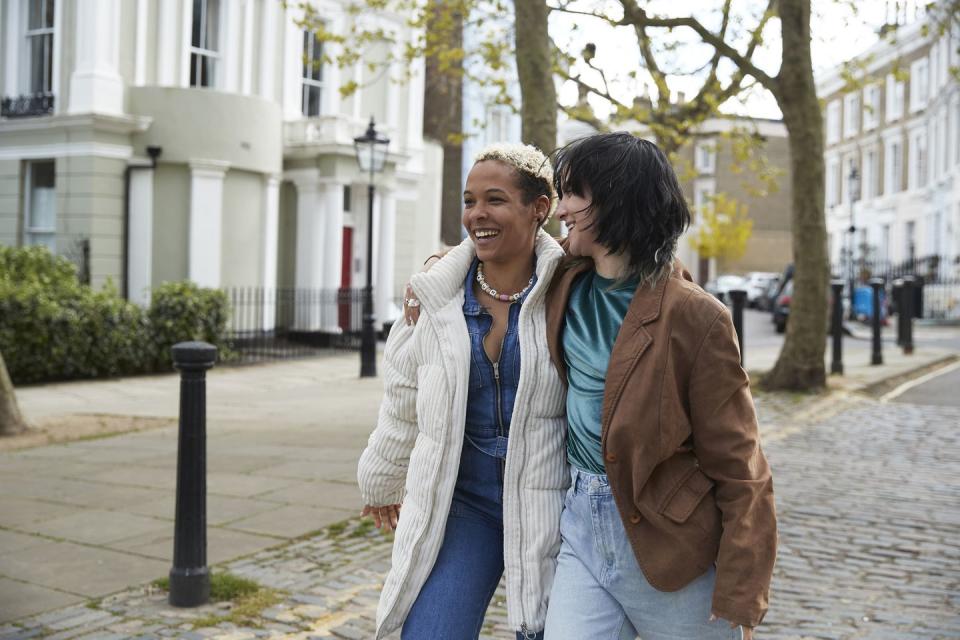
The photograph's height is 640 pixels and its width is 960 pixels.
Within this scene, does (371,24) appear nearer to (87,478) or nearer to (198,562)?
(87,478)

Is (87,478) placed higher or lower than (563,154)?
lower

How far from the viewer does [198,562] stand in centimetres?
465

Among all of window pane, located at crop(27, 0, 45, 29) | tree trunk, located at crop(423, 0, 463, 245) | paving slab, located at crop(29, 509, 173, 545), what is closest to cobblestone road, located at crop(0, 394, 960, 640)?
paving slab, located at crop(29, 509, 173, 545)

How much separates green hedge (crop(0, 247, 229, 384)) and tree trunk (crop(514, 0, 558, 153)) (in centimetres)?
841

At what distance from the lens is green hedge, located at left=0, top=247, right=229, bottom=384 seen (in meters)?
13.9

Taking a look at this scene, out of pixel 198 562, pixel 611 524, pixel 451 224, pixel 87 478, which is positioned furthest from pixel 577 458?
pixel 451 224

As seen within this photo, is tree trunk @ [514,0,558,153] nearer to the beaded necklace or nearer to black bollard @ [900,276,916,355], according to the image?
the beaded necklace

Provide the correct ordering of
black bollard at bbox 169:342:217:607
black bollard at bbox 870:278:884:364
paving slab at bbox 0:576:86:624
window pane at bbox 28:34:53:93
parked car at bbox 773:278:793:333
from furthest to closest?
parked car at bbox 773:278:793:333
window pane at bbox 28:34:53:93
black bollard at bbox 870:278:884:364
black bollard at bbox 169:342:217:607
paving slab at bbox 0:576:86:624

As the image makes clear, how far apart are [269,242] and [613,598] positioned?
19.3 m

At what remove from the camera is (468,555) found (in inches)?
104

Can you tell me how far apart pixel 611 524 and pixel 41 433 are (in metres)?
8.37

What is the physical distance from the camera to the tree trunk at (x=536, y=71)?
8914 millimetres

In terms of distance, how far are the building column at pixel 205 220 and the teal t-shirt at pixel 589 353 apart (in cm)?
1740

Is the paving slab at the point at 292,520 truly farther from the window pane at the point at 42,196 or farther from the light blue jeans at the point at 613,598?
the window pane at the point at 42,196
